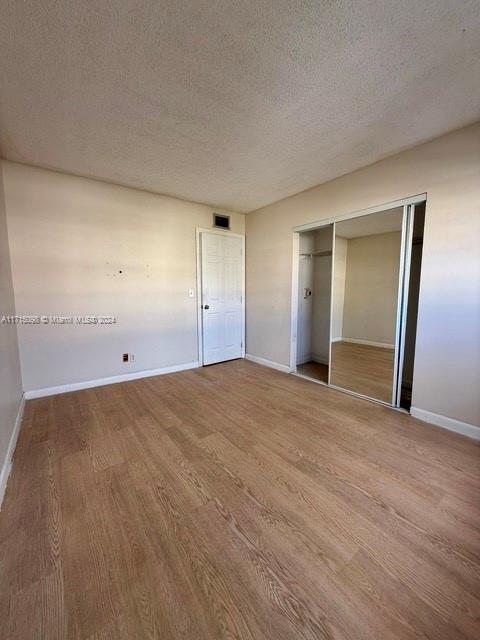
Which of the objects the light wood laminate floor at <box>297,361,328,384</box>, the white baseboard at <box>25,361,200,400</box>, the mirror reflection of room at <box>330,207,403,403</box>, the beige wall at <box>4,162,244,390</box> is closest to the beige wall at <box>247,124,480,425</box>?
the mirror reflection of room at <box>330,207,403,403</box>

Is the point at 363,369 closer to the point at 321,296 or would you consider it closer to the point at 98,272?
the point at 321,296

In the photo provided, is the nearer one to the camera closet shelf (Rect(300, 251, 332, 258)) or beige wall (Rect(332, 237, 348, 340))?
beige wall (Rect(332, 237, 348, 340))

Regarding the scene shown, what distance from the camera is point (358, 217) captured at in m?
2.96

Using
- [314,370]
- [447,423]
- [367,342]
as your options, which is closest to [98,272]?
[314,370]

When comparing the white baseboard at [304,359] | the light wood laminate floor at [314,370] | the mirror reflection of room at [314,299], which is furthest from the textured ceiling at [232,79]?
the white baseboard at [304,359]

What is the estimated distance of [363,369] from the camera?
135 inches

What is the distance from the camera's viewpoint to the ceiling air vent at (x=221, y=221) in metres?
4.18

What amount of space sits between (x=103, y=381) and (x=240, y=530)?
2717 millimetres

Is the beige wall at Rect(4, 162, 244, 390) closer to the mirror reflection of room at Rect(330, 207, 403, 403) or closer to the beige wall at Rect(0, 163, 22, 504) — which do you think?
the beige wall at Rect(0, 163, 22, 504)

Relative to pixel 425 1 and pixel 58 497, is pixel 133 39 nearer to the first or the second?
pixel 425 1

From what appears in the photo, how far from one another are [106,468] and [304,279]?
348 cm

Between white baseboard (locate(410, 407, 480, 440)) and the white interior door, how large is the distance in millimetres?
2807

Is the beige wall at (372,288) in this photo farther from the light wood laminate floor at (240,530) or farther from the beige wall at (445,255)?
the light wood laminate floor at (240,530)

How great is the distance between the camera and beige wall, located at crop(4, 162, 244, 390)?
9.38 feet
